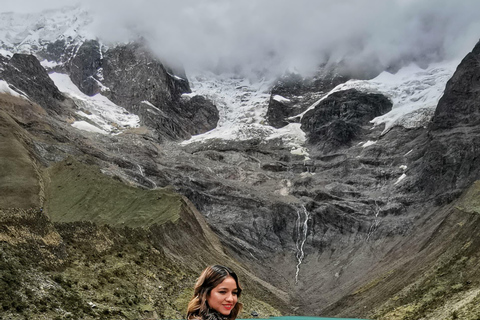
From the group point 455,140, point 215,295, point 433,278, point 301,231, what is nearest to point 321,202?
point 301,231

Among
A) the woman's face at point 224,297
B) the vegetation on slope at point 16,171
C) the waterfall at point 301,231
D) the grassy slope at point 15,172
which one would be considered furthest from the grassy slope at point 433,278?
the vegetation on slope at point 16,171

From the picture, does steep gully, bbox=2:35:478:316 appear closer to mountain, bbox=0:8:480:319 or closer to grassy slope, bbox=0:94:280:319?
mountain, bbox=0:8:480:319

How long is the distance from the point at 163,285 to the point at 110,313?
66.4 feet

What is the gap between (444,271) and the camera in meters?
73.8

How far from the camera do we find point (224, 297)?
5156 mm

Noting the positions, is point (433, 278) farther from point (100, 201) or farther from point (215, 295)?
point (215, 295)

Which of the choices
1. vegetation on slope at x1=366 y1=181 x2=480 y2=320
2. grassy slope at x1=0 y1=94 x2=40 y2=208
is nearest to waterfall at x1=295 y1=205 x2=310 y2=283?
vegetation on slope at x1=366 y1=181 x2=480 y2=320

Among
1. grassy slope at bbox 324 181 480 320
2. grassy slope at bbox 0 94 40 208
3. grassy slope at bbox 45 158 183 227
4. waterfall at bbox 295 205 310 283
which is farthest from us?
waterfall at bbox 295 205 310 283

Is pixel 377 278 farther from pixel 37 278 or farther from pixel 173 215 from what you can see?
pixel 37 278

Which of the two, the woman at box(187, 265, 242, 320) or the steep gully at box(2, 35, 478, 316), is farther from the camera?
the steep gully at box(2, 35, 478, 316)

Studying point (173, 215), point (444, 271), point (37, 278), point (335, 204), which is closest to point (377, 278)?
point (444, 271)

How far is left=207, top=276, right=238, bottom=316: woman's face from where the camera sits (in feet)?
16.8

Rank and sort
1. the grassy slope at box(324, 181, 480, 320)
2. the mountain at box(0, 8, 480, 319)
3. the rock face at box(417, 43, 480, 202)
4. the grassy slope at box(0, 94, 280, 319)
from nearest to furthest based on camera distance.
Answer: the grassy slope at box(0, 94, 280, 319) < the mountain at box(0, 8, 480, 319) < the grassy slope at box(324, 181, 480, 320) < the rock face at box(417, 43, 480, 202)

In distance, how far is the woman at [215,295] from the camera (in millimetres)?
5137
